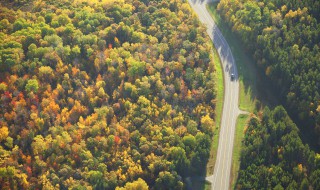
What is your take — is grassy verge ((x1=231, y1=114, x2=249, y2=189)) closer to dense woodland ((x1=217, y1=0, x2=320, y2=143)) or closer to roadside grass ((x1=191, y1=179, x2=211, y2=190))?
roadside grass ((x1=191, y1=179, x2=211, y2=190))

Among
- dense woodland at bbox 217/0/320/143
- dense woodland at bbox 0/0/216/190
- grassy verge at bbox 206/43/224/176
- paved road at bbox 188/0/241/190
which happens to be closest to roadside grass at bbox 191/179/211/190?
paved road at bbox 188/0/241/190

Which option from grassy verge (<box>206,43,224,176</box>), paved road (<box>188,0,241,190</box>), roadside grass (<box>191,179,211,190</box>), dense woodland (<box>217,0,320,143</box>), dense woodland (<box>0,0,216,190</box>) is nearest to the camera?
dense woodland (<box>0,0,216,190</box>)

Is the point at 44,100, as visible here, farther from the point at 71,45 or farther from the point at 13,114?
the point at 71,45

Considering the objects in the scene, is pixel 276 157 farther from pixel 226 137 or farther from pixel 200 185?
pixel 200 185

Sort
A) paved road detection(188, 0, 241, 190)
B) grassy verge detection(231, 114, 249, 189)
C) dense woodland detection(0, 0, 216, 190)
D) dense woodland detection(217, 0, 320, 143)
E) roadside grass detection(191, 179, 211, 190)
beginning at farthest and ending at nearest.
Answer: dense woodland detection(217, 0, 320, 143) → grassy verge detection(231, 114, 249, 189) → paved road detection(188, 0, 241, 190) → roadside grass detection(191, 179, 211, 190) → dense woodland detection(0, 0, 216, 190)

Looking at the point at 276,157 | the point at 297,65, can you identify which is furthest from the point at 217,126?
the point at 297,65

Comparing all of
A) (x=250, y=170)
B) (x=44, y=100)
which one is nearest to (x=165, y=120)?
(x=250, y=170)
